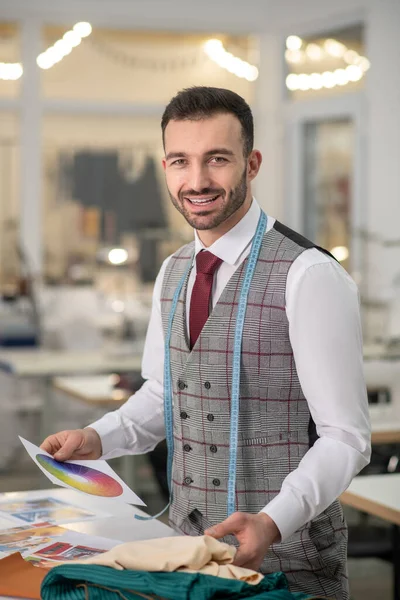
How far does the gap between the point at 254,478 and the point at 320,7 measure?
8035 mm

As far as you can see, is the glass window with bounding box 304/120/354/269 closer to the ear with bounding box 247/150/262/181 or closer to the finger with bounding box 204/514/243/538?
the ear with bounding box 247/150/262/181

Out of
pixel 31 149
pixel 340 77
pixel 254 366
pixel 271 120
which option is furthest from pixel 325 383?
pixel 271 120

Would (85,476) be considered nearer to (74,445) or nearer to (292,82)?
(74,445)

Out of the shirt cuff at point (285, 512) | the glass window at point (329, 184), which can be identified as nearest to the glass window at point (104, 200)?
the glass window at point (329, 184)

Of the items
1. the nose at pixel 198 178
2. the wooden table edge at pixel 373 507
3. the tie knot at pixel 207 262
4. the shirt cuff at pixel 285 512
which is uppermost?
the nose at pixel 198 178

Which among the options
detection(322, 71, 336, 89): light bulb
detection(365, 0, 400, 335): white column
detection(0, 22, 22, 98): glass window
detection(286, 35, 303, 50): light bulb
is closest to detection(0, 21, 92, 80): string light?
detection(0, 22, 22, 98): glass window

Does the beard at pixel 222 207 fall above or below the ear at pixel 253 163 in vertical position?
below

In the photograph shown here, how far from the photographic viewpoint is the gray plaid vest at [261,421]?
2045 millimetres

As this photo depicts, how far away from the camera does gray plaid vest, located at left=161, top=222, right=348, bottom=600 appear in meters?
2.04

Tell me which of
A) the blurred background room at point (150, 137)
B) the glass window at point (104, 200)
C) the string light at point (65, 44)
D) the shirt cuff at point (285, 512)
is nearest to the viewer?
the shirt cuff at point (285, 512)

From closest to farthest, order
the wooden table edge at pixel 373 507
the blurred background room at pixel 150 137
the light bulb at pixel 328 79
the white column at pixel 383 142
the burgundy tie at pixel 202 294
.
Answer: the burgundy tie at pixel 202 294 → the wooden table edge at pixel 373 507 → the white column at pixel 383 142 → the blurred background room at pixel 150 137 → the light bulb at pixel 328 79

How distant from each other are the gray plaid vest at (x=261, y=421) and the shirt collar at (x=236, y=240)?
4 centimetres

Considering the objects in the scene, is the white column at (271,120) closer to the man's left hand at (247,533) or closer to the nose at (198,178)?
the nose at (198,178)

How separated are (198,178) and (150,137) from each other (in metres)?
8.23
